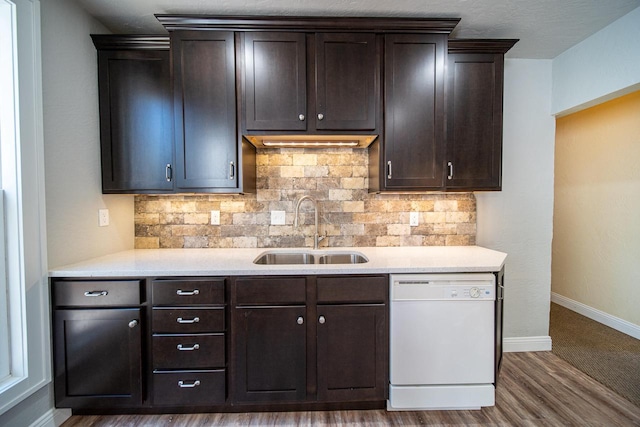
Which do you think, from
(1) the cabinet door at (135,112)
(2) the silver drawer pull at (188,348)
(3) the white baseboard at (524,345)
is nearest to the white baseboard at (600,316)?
(3) the white baseboard at (524,345)

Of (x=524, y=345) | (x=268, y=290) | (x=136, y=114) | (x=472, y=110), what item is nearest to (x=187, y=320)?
(x=268, y=290)

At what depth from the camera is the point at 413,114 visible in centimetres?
197

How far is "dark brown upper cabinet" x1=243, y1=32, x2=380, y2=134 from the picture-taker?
1.89 metres

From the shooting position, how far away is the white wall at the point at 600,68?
190 cm

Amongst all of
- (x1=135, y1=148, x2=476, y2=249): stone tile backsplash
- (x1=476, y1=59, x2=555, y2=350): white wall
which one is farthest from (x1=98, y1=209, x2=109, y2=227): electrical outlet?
(x1=476, y1=59, x2=555, y2=350): white wall

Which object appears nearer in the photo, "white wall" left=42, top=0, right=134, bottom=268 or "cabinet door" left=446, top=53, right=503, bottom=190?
"white wall" left=42, top=0, right=134, bottom=268

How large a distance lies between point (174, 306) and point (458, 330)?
1.72 metres

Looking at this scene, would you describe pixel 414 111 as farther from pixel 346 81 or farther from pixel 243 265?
pixel 243 265

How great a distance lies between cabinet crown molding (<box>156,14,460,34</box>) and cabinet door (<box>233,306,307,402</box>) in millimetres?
1825

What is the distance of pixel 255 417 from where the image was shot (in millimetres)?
1731

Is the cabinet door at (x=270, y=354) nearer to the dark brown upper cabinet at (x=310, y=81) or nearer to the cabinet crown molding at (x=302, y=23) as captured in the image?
the dark brown upper cabinet at (x=310, y=81)

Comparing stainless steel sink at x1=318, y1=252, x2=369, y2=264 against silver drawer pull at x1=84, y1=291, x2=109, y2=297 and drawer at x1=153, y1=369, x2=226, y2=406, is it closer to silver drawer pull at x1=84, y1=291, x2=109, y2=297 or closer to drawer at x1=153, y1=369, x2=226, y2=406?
drawer at x1=153, y1=369, x2=226, y2=406

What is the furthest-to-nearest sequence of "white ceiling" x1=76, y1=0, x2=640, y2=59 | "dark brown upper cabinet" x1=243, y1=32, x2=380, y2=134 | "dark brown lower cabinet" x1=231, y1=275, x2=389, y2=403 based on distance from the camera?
"dark brown upper cabinet" x1=243, y1=32, x2=380, y2=134
"white ceiling" x1=76, y1=0, x2=640, y2=59
"dark brown lower cabinet" x1=231, y1=275, x2=389, y2=403

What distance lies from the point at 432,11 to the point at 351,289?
6.25 feet
